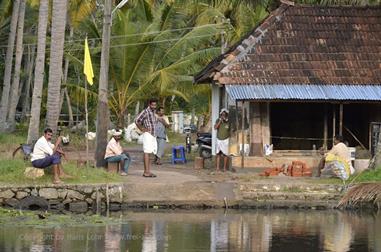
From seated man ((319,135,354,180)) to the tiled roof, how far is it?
9.57 feet

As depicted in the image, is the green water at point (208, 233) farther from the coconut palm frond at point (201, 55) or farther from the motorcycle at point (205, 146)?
the coconut palm frond at point (201, 55)

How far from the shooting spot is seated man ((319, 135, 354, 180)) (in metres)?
22.2

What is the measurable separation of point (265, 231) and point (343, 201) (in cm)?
404

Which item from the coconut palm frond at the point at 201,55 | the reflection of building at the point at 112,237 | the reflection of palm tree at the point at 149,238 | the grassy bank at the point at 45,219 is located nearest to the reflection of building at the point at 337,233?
the reflection of palm tree at the point at 149,238

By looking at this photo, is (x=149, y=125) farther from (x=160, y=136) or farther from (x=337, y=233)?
(x=337, y=233)

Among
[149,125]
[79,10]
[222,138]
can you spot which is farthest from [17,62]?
[149,125]

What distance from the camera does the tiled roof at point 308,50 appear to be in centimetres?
2511

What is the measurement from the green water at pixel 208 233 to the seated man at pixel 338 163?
2.24 meters

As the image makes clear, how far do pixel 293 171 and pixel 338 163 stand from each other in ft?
5.32

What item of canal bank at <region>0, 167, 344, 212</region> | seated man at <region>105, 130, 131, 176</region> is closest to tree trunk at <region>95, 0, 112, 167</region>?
seated man at <region>105, 130, 131, 176</region>

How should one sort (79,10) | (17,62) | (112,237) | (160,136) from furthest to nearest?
1. (79,10)
2. (17,62)
3. (160,136)
4. (112,237)

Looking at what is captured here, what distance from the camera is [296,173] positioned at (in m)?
23.6

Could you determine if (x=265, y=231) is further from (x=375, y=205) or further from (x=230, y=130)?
(x=230, y=130)

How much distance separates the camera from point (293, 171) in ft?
77.5
